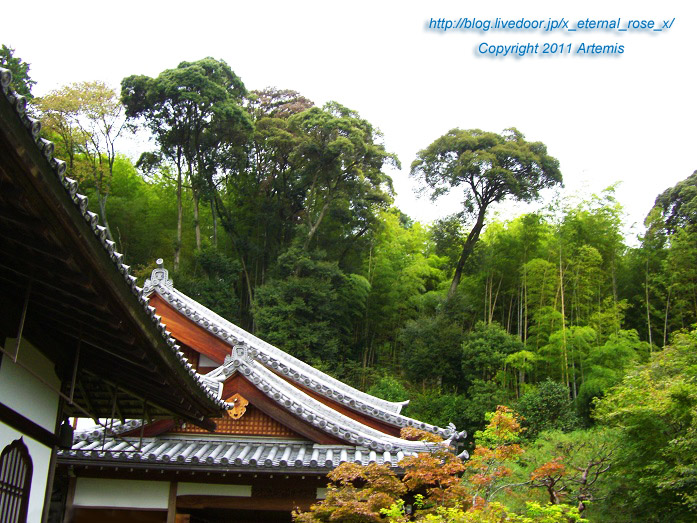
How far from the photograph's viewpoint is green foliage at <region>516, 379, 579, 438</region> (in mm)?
19812

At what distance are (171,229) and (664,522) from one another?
2245 cm

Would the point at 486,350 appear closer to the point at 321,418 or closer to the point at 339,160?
the point at 339,160

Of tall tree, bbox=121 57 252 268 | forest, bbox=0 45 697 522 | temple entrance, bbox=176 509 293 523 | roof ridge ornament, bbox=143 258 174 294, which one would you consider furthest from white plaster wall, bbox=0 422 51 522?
tall tree, bbox=121 57 252 268

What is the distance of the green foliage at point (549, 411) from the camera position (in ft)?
65.0

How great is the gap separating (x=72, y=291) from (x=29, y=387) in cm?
158

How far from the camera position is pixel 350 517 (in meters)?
6.86

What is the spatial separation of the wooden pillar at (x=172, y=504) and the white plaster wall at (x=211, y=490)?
2.0 inches

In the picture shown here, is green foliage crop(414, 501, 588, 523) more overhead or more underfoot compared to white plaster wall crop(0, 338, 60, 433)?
more underfoot

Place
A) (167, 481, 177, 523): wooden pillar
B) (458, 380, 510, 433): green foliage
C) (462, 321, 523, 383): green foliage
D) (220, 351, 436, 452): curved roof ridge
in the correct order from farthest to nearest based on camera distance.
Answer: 1. (462, 321, 523, 383): green foliage
2. (458, 380, 510, 433): green foliage
3. (220, 351, 436, 452): curved roof ridge
4. (167, 481, 177, 523): wooden pillar

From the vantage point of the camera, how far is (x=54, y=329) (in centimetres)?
521

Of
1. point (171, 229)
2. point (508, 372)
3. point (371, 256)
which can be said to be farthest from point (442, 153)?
point (171, 229)

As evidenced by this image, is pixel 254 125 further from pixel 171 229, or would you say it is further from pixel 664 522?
pixel 664 522

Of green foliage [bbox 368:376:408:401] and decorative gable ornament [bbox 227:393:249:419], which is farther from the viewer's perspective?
green foliage [bbox 368:376:408:401]

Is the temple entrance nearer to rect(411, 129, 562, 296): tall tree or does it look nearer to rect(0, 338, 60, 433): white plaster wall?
rect(0, 338, 60, 433): white plaster wall
